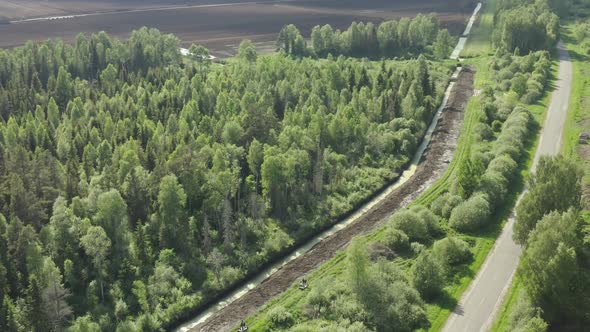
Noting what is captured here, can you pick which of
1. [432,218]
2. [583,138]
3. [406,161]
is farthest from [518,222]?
[583,138]

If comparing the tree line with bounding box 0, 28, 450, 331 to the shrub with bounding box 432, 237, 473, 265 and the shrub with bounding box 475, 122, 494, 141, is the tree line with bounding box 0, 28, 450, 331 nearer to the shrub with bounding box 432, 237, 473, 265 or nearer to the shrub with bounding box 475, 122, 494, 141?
the shrub with bounding box 475, 122, 494, 141

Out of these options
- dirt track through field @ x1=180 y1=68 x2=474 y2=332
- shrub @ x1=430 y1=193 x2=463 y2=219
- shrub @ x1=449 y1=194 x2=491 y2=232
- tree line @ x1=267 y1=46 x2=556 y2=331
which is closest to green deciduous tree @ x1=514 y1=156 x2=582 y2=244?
tree line @ x1=267 y1=46 x2=556 y2=331

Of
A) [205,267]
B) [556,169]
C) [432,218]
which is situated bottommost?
[205,267]

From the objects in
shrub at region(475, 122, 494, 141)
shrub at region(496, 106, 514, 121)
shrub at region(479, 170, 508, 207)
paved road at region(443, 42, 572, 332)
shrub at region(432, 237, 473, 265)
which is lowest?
paved road at region(443, 42, 572, 332)

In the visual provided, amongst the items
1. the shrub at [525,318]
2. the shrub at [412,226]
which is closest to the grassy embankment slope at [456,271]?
the shrub at [412,226]

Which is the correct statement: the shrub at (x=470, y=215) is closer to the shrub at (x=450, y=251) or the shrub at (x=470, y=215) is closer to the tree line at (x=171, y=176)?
the shrub at (x=450, y=251)

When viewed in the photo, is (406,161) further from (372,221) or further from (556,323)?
(556,323)
